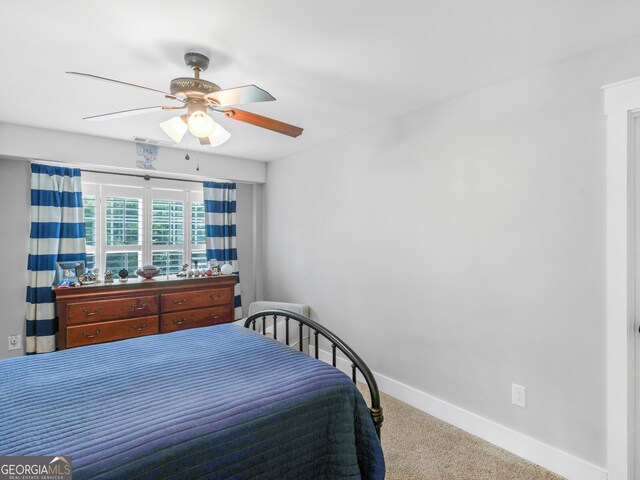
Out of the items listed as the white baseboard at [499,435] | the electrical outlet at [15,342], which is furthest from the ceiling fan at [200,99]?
the electrical outlet at [15,342]

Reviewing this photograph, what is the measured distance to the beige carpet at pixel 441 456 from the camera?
2.07m

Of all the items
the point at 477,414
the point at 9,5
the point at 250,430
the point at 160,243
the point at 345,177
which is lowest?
the point at 477,414

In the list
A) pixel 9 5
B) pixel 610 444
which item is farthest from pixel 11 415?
pixel 610 444

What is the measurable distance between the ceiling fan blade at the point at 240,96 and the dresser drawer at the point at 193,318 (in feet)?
8.83

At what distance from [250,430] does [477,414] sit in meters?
1.83

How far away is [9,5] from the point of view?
1.51 metres

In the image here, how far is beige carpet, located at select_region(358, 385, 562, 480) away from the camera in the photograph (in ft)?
6.79

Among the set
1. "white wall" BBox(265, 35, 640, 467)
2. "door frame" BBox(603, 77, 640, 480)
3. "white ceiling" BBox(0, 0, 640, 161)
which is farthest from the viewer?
"white wall" BBox(265, 35, 640, 467)

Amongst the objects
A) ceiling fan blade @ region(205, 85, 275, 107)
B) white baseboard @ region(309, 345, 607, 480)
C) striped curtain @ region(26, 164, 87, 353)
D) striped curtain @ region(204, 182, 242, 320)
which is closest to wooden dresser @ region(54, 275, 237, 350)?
striped curtain @ region(26, 164, 87, 353)

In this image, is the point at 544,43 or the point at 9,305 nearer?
the point at 544,43

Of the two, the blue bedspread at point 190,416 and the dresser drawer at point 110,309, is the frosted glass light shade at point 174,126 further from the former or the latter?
the dresser drawer at point 110,309

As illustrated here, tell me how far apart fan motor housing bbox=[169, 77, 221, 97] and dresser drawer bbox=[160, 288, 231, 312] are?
2.56 metres

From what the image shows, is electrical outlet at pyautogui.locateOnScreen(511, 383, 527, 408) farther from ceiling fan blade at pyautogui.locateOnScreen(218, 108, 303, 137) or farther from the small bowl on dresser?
the small bowl on dresser

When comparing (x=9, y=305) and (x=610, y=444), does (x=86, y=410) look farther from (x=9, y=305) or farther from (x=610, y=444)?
(x=9, y=305)
